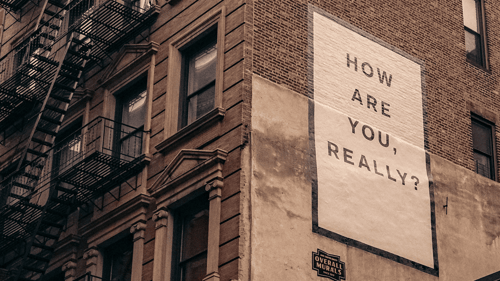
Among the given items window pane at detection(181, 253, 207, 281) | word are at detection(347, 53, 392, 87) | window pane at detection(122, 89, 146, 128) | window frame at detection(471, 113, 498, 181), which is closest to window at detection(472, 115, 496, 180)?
window frame at detection(471, 113, 498, 181)

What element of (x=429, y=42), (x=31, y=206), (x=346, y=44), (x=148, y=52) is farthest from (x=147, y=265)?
(x=429, y=42)

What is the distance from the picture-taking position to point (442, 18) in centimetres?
2622

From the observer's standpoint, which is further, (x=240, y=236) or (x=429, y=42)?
(x=429, y=42)

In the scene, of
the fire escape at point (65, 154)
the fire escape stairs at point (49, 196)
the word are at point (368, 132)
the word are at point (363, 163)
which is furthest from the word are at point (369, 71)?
the fire escape stairs at point (49, 196)

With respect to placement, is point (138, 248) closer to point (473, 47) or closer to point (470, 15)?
point (473, 47)

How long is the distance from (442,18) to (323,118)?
248 inches

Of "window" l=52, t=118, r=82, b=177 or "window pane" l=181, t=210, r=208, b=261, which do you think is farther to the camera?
"window" l=52, t=118, r=82, b=177

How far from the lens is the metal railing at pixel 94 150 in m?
23.0

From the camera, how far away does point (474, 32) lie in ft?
89.8

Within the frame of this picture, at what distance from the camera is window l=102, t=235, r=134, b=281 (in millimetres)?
22438

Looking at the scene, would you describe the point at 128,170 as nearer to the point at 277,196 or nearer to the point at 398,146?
the point at 277,196

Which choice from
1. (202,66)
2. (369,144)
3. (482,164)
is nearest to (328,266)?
(369,144)

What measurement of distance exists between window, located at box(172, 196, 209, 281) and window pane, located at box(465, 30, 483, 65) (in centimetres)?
1005

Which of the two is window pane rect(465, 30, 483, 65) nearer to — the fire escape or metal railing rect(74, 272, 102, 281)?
the fire escape
